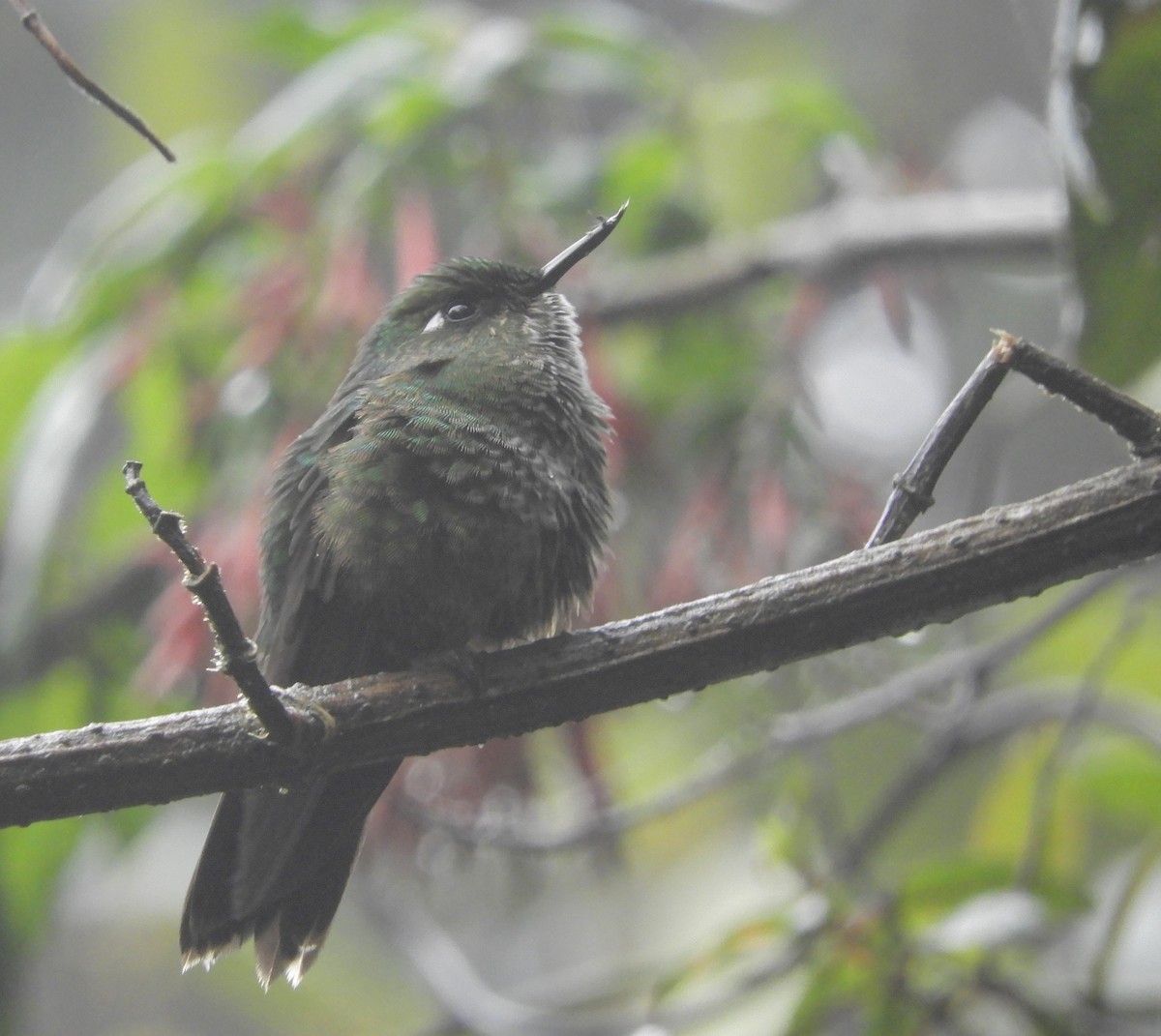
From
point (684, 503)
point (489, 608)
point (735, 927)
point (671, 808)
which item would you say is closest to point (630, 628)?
point (489, 608)

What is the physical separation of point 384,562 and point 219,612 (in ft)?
1.94

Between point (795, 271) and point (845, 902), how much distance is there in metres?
1.88

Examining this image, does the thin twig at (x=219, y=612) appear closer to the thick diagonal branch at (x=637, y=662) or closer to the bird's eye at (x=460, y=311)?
the thick diagonal branch at (x=637, y=662)

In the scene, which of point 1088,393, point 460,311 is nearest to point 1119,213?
point 1088,393

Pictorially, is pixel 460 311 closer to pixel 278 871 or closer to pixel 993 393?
pixel 278 871

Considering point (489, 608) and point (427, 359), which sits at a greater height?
point (427, 359)

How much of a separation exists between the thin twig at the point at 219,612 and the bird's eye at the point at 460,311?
1.07 metres

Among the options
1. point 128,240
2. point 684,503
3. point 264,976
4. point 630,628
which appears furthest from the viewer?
point 684,503

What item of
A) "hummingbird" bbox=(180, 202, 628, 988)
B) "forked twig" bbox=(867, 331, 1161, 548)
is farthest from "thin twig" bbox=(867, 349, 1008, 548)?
"hummingbird" bbox=(180, 202, 628, 988)

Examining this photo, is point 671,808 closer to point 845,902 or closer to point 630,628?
point 845,902

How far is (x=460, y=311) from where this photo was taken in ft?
7.86

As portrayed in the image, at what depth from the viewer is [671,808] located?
305 cm

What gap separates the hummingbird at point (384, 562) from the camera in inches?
75.2

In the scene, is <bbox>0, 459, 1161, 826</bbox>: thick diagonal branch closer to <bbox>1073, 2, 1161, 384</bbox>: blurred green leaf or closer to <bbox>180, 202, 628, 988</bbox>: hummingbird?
<bbox>180, 202, 628, 988</bbox>: hummingbird
